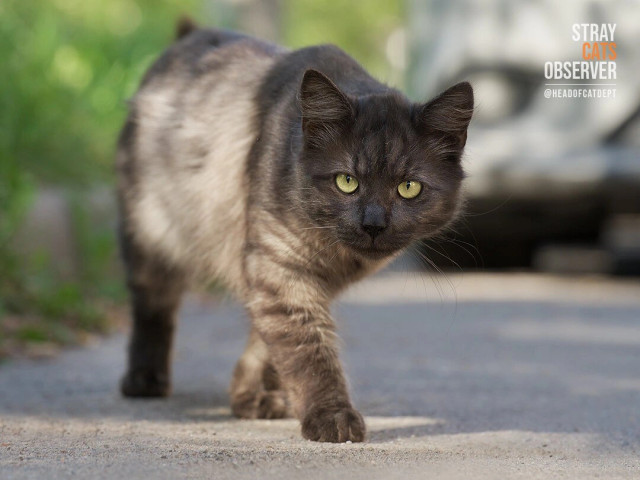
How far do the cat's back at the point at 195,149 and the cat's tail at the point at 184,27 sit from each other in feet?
0.63

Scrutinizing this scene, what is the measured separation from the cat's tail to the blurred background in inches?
59.4

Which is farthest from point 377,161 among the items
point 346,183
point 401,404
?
point 401,404

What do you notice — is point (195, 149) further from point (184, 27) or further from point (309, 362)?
point (309, 362)

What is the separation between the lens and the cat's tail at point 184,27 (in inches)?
220

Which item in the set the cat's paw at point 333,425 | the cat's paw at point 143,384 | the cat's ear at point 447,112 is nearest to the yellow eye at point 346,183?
the cat's ear at point 447,112

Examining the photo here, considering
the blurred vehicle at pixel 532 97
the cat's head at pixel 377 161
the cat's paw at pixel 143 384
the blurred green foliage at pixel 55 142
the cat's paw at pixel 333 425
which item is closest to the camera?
the cat's paw at pixel 333 425

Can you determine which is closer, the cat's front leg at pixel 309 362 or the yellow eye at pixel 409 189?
the cat's front leg at pixel 309 362

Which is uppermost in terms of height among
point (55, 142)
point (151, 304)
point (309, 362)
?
point (55, 142)

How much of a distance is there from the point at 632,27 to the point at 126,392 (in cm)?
514

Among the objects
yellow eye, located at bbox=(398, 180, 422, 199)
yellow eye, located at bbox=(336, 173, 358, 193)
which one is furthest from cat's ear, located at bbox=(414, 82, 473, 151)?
yellow eye, located at bbox=(336, 173, 358, 193)

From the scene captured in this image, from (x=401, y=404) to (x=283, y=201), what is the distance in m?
1.21

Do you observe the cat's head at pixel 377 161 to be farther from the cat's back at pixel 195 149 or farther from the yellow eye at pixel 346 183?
the cat's back at pixel 195 149

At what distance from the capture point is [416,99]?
6633 millimetres

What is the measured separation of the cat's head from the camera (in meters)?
3.76
